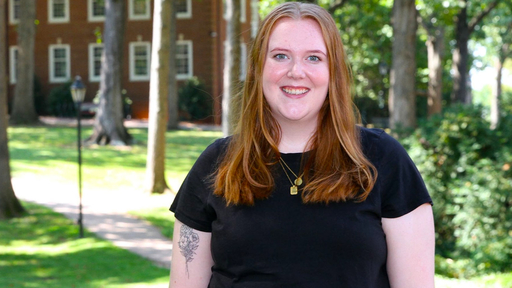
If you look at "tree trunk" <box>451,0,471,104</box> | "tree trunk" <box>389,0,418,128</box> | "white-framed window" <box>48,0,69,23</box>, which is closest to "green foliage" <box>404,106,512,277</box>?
"tree trunk" <box>389,0,418,128</box>

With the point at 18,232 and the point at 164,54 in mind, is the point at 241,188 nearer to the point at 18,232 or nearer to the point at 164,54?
the point at 18,232

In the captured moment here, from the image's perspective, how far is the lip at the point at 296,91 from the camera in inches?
91.8

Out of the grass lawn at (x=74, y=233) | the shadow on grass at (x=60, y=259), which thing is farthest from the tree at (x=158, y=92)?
the shadow on grass at (x=60, y=259)

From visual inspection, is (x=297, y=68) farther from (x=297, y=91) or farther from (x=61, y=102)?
(x=61, y=102)

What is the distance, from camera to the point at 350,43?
34.8 metres

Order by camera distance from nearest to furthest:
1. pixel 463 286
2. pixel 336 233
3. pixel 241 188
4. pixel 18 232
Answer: pixel 336 233 → pixel 241 188 → pixel 463 286 → pixel 18 232

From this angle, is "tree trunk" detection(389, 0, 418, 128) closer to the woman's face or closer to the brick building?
the woman's face

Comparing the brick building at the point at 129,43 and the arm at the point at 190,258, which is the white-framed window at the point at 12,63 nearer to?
the brick building at the point at 129,43

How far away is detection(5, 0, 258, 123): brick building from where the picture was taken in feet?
107

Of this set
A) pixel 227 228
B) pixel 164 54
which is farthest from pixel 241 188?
pixel 164 54

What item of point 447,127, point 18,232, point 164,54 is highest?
point 164,54

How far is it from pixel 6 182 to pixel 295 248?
1063 cm

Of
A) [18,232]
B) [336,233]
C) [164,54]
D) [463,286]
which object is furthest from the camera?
[164,54]

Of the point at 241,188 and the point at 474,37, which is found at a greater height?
the point at 474,37
